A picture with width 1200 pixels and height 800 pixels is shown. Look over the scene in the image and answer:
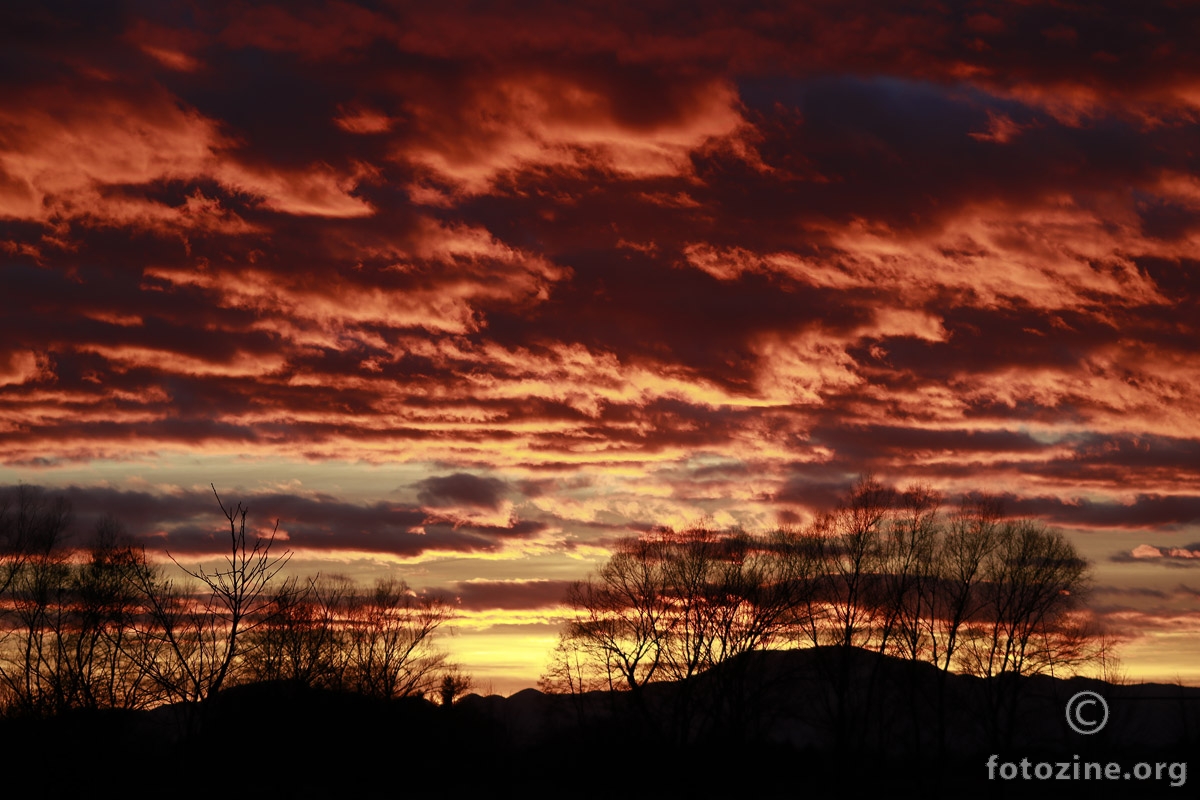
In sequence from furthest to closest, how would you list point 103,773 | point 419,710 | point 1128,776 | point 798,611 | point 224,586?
point 419,710 < point 1128,776 < point 798,611 < point 103,773 < point 224,586

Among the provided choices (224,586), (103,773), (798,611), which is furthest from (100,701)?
(798,611)

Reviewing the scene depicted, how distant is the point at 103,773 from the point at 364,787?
178ft

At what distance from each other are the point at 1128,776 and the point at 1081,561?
71.7 feet

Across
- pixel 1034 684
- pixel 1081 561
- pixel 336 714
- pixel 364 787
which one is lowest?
pixel 364 787

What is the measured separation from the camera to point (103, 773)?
31.0m

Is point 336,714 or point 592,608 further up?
point 592,608

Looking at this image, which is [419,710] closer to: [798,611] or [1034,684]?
[798,611]

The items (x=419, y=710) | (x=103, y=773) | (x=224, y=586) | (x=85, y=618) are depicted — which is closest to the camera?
(x=224, y=586)

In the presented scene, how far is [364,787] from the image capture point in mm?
81562

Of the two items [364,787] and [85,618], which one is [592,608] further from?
[85,618]

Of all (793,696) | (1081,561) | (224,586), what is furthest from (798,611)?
(224,586)

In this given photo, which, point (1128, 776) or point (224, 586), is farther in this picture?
point (1128, 776)

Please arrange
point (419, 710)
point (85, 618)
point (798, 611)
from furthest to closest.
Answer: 1. point (419, 710)
2. point (798, 611)
3. point (85, 618)

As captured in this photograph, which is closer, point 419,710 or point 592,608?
point 592,608
